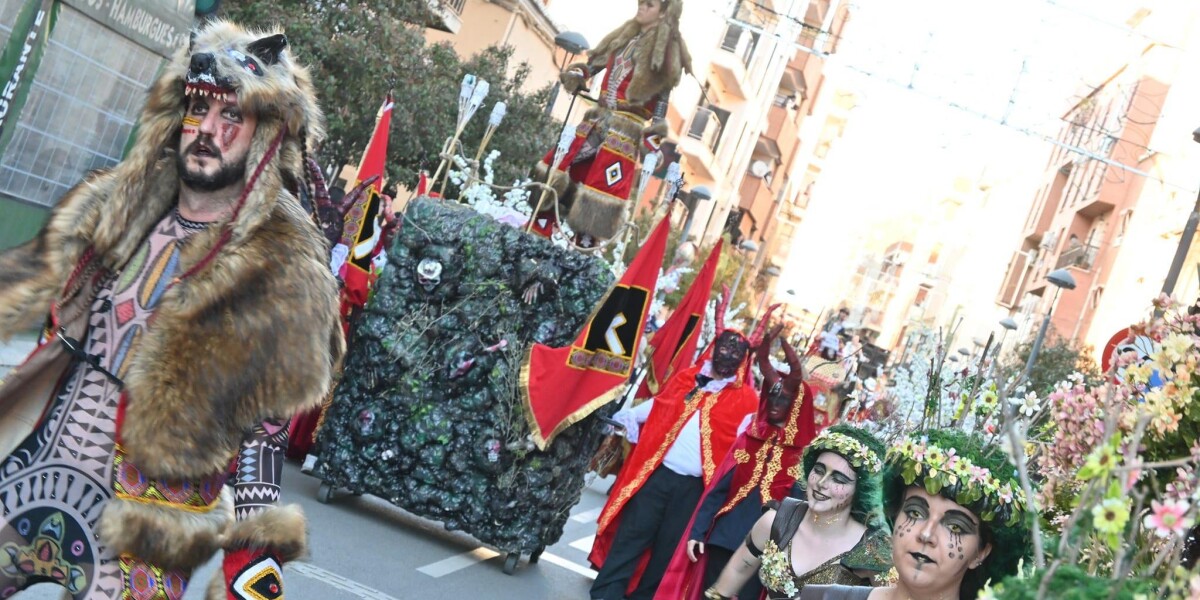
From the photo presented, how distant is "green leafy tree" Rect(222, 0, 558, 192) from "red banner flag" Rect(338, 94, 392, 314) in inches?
216

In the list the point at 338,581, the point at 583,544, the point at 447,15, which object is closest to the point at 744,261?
the point at 447,15

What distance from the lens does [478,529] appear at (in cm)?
970

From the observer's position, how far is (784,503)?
23.0 ft

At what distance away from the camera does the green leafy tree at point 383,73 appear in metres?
18.5

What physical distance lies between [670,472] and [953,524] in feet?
20.1

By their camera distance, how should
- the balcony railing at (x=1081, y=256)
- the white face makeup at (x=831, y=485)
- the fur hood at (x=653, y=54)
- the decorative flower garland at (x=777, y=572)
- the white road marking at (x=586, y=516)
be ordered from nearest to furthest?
the decorative flower garland at (x=777, y=572) < the white face makeup at (x=831, y=485) < the fur hood at (x=653, y=54) < the white road marking at (x=586, y=516) < the balcony railing at (x=1081, y=256)

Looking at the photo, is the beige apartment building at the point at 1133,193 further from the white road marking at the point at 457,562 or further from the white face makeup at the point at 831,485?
the white face makeup at the point at 831,485

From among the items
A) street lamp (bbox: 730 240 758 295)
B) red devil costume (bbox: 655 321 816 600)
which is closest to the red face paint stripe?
red devil costume (bbox: 655 321 816 600)

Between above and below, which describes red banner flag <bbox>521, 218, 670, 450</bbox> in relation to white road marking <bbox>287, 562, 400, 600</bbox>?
above

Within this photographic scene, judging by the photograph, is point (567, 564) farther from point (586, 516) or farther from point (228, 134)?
point (228, 134)

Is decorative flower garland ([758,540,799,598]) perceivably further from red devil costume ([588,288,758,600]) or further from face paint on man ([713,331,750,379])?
face paint on man ([713,331,750,379])

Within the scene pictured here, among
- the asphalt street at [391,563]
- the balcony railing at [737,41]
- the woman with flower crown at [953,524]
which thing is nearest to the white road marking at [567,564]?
the asphalt street at [391,563]

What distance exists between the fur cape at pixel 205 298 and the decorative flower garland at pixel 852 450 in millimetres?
3086

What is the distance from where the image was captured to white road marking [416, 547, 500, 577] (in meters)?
9.05
